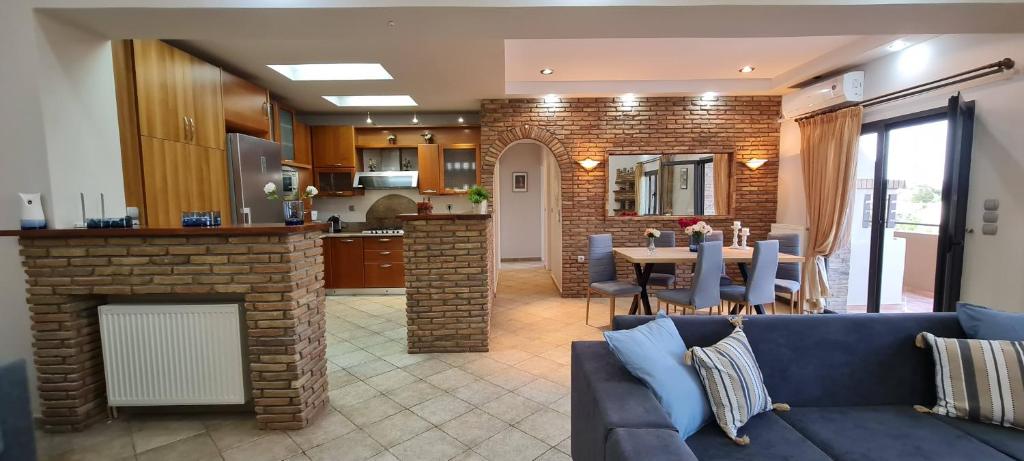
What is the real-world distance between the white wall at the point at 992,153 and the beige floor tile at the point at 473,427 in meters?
3.67

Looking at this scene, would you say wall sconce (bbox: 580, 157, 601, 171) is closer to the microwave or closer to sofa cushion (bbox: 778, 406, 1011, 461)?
the microwave

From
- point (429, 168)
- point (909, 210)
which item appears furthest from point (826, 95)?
point (429, 168)

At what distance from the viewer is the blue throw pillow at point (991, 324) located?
1764 millimetres

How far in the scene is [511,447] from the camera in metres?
2.20

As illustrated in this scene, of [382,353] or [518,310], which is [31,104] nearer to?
[382,353]

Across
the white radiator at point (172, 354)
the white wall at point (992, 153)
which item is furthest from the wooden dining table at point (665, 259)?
the white radiator at point (172, 354)

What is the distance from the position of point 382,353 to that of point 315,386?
41.4 inches

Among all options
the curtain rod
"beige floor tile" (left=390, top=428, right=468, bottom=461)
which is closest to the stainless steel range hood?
"beige floor tile" (left=390, top=428, right=468, bottom=461)

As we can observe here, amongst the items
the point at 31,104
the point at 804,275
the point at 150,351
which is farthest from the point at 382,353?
the point at 804,275

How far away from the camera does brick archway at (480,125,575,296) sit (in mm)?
5457

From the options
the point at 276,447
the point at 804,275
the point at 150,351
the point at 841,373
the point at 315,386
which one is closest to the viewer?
the point at 841,373

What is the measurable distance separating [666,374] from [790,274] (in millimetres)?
3751

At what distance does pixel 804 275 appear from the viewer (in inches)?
184

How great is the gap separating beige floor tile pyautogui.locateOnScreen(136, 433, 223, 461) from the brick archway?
3892mm
